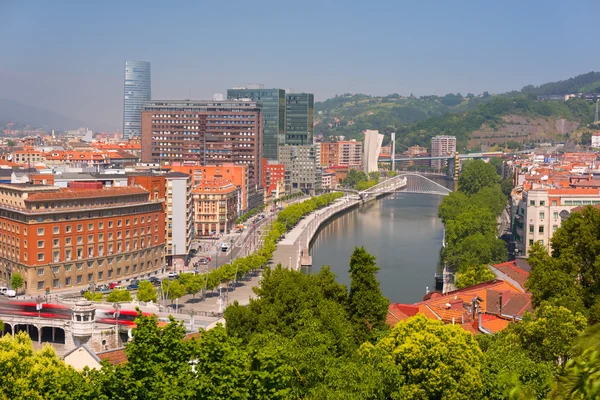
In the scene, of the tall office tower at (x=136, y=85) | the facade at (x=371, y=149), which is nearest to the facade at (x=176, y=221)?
the facade at (x=371, y=149)

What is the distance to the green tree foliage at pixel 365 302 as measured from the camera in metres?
12.4

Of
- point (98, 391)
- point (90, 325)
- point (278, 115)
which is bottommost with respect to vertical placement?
point (90, 325)

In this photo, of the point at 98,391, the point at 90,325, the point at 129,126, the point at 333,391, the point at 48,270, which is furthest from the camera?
the point at 129,126

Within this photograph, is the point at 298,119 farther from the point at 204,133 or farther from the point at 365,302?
the point at 365,302

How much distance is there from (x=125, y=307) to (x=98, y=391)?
838 centimetres

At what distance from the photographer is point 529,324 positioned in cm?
982

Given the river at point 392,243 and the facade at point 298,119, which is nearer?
the river at point 392,243

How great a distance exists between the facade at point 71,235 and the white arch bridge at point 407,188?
32964mm

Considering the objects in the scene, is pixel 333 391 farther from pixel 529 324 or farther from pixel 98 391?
pixel 529 324

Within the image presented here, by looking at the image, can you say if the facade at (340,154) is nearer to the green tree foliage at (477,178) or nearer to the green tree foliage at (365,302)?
the green tree foliage at (477,178)

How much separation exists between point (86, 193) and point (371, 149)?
54.6 meters

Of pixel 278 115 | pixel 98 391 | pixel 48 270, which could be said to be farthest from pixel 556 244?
pixel 278 115

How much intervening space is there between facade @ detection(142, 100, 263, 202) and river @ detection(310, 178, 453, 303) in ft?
20.3

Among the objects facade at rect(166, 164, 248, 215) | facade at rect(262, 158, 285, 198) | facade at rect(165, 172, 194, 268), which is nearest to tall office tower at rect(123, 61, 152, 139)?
facade at rect(262, 158, 285, 198)
